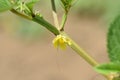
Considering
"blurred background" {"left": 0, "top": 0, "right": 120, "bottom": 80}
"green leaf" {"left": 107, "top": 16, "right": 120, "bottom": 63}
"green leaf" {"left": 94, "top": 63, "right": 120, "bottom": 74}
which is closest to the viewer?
"green leaf" {"left": 94, "top": 63, "right": 120, "bottom": 74}

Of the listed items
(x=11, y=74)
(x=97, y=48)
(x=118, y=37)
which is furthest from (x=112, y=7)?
(x=118, y=37)

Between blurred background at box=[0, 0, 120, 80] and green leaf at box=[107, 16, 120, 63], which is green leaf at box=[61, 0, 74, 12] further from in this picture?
blurred background at box=[0, 0, 120, 80]

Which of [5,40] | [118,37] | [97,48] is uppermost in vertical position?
[118,37]

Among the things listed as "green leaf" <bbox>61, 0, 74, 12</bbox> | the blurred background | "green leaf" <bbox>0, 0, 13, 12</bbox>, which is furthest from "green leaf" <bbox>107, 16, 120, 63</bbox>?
the blurred background

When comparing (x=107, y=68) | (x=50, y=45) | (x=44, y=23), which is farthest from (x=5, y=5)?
(x=50, y=45)

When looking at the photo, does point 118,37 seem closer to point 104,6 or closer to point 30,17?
point 30,17

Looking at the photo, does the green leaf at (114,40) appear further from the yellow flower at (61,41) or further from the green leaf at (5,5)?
the green leaf at (5,5)

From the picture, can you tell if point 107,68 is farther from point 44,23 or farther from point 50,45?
point 50,45

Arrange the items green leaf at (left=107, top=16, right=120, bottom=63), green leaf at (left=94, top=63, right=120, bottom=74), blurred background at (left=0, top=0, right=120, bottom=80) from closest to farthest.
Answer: green leaf at (left=94, top=63, right=120, bottom=74), green leaf at (left=107, top=16, right=120, bottom=63), blurred background at (left=0, top=0, right=120, bottom=80)

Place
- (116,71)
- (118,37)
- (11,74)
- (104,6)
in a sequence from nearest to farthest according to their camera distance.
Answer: (116,71), (118,37), (11,74), (104,6)
